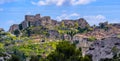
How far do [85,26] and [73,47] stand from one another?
137 m

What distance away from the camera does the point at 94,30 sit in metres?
163

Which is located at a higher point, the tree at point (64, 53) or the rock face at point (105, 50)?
the tree at point (64, 53)

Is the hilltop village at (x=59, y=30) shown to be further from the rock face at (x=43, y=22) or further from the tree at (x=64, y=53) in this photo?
the tree at (x=64, y=53)

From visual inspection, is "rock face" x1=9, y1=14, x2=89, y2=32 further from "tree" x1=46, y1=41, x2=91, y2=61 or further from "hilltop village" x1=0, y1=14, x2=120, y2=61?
"tree" x1=46, y1=41, x2=91, y2=61

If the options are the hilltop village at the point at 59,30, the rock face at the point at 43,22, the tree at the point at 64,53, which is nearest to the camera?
the tree at the point at 64,53

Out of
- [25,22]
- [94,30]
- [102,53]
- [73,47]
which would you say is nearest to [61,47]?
[73,47]

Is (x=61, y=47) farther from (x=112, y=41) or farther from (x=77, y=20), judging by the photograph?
(x=77, y=20)

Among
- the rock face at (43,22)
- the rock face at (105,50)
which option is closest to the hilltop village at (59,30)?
the rock face at (43,22)

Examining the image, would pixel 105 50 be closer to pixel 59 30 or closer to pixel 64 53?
pixel 64 53

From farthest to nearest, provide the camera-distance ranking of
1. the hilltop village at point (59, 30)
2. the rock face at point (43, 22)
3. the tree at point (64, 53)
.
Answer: the rock face at point (43, 22) → the hilltop village at point (59, 30) → the tree at point (64, 53)

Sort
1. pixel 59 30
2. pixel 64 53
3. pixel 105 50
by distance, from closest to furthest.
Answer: pixel 64 53, pixel 105 50, pixel 59 30

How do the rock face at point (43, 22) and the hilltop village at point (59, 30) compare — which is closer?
the hilltop village at point (59, 30)

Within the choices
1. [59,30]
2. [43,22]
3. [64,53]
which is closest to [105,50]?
[64,53]

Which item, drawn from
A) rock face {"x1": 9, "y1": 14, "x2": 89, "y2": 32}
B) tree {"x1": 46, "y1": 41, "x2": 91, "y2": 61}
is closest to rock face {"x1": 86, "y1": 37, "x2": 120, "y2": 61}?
tree {"x1": 46, "y1": 41, "x2": 91, "y2": 61}
